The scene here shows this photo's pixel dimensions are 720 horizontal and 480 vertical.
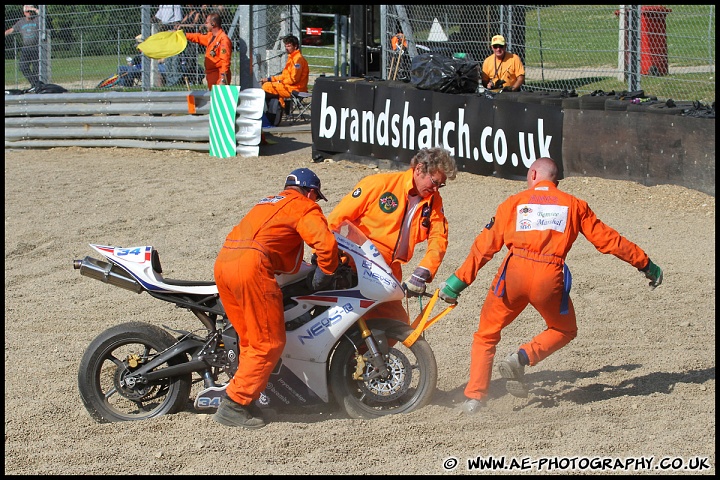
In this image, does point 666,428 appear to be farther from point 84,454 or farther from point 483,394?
point 84,454

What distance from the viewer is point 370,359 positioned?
18.4 ft

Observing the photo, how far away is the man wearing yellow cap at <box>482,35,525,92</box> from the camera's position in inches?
554

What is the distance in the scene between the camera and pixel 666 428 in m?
5.24

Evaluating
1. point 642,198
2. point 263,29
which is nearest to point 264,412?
point 642,198

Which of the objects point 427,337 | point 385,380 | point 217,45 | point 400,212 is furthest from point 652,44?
point 385,380

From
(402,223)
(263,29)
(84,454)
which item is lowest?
(84,454)

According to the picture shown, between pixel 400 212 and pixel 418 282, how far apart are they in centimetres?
61

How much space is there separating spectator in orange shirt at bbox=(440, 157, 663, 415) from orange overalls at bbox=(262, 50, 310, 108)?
37.0 feet

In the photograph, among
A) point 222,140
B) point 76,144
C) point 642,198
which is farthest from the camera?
point 76,144

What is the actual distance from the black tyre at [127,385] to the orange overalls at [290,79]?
1140 centimetres

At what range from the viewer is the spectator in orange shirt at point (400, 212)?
19.5ft

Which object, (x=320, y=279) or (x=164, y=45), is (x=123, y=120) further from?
(x=320, y=279)

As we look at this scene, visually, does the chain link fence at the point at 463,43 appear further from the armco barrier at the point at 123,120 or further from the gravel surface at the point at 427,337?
the gravel surface at the point at 427,337

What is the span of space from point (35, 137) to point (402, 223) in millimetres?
11760
